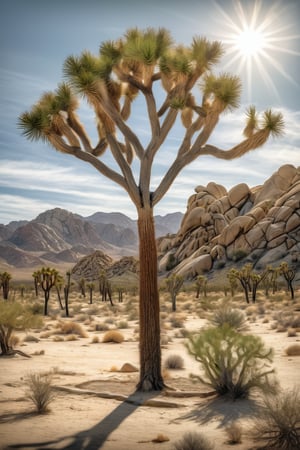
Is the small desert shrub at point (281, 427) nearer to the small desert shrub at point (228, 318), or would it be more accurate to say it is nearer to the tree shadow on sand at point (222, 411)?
the tree shadow on sand at point (222, 411)

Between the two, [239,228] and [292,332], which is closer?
[292,332]

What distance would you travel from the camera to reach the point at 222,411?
24.3ft

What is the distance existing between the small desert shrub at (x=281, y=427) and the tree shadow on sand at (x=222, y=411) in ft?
3.22

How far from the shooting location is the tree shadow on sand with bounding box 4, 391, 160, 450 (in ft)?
18.9

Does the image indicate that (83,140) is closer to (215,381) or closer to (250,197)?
(215,381)

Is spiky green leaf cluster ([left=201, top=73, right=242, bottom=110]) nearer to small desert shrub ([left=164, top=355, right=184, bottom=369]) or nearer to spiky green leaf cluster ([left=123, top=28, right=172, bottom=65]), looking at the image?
spiky green leaf cluster ([left=123, top=28, right=172, bottom=65])

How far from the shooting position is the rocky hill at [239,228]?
5469cm

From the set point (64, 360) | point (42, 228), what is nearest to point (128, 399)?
point (64, 360)

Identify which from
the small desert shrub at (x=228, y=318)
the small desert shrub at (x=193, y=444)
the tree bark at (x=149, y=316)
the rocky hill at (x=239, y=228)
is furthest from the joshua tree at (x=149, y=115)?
the rocky hill at (x=239, y=228)

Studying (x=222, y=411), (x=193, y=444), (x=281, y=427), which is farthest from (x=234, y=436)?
(x=222, y=411)

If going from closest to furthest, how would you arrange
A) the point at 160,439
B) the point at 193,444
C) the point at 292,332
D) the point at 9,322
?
the point at 193,444 → the point at 160,439 → the point at 9,322 → the point at 292,332

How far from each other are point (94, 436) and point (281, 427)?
7.58 feet

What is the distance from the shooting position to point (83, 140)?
1012 cm

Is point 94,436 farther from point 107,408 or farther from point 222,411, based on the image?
point 222,411
